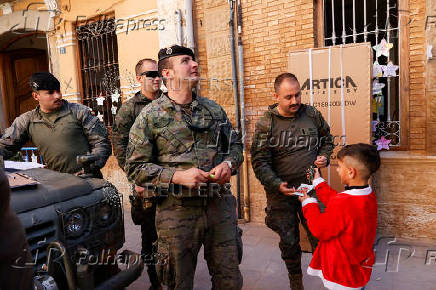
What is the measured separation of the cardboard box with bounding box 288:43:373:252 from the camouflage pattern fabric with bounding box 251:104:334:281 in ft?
2.93

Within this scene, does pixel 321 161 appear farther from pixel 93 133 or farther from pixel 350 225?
pixel 93 133

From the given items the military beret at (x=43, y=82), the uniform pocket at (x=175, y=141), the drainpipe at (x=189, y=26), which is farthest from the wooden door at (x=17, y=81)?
the uniform pocket at (x=175, y=141)

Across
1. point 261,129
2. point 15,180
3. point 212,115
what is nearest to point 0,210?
point 15,180

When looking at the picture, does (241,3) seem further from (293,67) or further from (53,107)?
(53,107)

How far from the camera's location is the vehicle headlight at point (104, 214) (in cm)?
265

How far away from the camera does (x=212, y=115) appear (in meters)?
2.64

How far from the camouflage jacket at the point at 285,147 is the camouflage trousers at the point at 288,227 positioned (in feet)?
0.49

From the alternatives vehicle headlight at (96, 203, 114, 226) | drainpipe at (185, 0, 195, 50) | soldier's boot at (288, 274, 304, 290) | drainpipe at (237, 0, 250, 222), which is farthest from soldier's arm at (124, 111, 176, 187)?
drainpipe at (185, 0, 195, 50)

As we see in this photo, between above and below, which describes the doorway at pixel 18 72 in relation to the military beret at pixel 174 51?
above

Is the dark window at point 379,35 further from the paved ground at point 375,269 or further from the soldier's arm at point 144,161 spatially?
the soldier's arm at point 144,161

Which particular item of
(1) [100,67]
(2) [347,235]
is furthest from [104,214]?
(1) [100,67]

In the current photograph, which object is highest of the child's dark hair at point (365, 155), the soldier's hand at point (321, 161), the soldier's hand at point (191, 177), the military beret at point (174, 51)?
the military beret at point (174, 51)

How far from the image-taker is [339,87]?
13.5 ft

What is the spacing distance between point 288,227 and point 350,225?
102 cm
